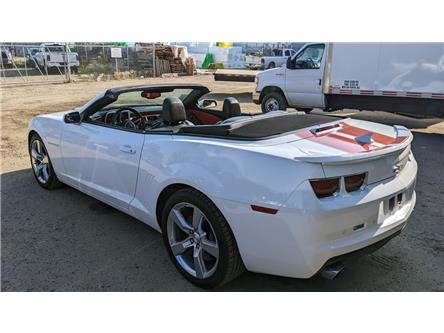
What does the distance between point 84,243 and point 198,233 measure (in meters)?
1.33

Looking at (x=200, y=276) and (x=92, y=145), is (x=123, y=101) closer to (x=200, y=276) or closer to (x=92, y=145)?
(x=92, y=145)

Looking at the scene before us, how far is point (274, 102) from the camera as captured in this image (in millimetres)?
10812

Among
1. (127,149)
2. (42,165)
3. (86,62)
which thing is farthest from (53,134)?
(86,62)

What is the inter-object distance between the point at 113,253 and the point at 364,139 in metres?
2.29

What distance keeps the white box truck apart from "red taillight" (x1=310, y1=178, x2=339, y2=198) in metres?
7.27

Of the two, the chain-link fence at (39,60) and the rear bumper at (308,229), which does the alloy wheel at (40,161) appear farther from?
the chain-link fence at (39,60)

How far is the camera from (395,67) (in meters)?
8.64

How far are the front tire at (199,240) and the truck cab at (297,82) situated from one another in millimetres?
7756

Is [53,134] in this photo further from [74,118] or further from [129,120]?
[129,120]

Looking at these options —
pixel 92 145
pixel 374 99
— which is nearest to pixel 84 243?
pixel 92 145

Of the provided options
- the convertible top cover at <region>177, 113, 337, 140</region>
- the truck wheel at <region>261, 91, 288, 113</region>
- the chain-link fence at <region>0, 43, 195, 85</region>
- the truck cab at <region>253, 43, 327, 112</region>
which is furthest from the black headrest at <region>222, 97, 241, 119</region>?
the chain-link fence at <region>0, 43, 195, 85</region>

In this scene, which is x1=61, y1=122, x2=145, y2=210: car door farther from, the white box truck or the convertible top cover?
the white box truck

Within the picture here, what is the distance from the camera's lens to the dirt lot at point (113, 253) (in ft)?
9.58

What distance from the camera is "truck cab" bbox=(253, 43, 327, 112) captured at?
385 inches
